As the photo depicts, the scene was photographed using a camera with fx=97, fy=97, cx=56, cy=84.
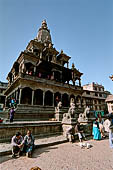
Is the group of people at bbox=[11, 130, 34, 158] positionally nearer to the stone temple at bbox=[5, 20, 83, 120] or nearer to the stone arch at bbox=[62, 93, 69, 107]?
the stone temple at bbox=[5, 20, 83, 120]

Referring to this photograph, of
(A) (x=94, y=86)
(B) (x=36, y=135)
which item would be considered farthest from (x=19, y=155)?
(A) (x=94, y=86)

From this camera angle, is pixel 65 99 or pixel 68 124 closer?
pixel 68 124

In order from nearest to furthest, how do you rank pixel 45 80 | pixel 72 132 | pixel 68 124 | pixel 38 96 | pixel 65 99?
pixel 72 132 → pixel 68 124 → pixel 45 80 → pixel 38 96 → pixel 65 99

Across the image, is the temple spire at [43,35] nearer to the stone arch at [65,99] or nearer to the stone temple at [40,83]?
the stone temple at [40,83]

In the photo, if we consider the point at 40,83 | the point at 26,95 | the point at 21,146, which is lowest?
the point at 21,146

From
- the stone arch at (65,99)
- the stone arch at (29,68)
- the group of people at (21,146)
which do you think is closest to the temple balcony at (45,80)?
the stone arch at (65,99)

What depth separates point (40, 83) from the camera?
18828mm

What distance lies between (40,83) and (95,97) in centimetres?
2988

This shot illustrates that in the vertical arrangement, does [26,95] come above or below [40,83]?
below

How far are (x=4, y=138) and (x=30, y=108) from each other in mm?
9019

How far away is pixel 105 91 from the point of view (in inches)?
1836

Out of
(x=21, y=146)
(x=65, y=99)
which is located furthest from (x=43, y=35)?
(x=21, y=146)

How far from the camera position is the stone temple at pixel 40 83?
53.0 ft

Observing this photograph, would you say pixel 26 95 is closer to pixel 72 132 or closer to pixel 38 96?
pixel 38 96
